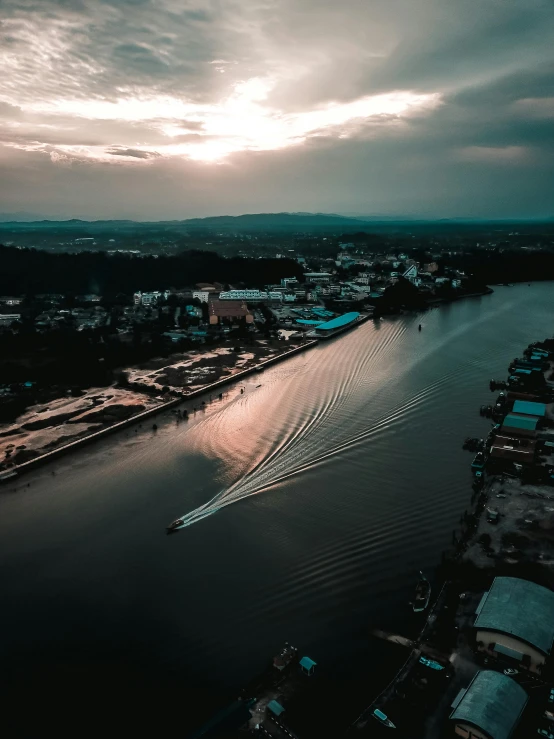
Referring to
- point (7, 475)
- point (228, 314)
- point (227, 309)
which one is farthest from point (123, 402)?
point (227, 309)

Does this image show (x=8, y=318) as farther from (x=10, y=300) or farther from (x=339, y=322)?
(x=339, y=322)

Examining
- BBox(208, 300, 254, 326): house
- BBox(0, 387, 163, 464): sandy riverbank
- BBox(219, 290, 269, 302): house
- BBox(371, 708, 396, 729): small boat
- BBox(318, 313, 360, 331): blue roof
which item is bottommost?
BBox(371, 708, 396, 729): small boat

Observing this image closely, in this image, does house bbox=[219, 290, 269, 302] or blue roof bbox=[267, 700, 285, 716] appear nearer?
blue roof bbox=[267, 700, 285, 716]

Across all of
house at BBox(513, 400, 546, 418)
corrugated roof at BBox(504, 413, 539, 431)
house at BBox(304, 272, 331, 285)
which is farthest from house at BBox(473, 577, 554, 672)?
house at BBox(304, 272, 331, 285)

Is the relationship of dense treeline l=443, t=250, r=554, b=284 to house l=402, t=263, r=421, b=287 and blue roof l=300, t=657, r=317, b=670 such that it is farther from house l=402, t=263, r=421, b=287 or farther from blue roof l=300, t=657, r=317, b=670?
blue roof l=300, t=657, r=317, b=670

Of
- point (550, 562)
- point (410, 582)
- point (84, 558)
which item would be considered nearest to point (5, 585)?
point (84, 558)
